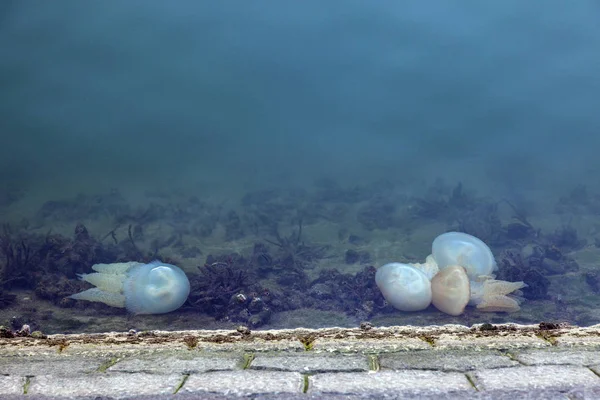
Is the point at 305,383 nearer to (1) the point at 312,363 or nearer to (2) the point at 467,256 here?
(1) the point at 312,363

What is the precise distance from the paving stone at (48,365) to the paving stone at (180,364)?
108 mm

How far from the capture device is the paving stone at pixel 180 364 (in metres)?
2.10

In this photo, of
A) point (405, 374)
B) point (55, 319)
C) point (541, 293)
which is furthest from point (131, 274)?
point (541, 293)

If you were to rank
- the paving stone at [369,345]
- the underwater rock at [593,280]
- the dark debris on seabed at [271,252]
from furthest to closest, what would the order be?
the underwater rock at [593,280] < the dark debris on seabed at [271,252] < the paving stone at [369,345]

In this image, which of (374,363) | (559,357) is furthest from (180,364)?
(559,357)

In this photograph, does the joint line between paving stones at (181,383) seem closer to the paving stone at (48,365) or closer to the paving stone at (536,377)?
the paving stone at (48,365)

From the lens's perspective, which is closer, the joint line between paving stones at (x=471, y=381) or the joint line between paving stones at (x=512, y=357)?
the joint line between paving stones at (x=471, y=381)

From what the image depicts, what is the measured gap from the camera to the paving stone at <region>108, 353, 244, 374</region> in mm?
2100

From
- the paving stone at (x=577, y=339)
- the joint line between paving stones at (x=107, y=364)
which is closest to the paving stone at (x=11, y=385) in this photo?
the joint line between paving stones at (x=107, y=364)

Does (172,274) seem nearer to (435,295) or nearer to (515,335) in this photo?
(435,295)

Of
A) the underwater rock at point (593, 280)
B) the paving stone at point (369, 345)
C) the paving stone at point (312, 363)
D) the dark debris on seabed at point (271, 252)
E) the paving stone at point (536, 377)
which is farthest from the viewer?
the underwater rock at point (593, 280)

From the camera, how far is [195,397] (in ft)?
6.02

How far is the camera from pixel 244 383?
6.33 ft

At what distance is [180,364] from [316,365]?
1.67 ft
